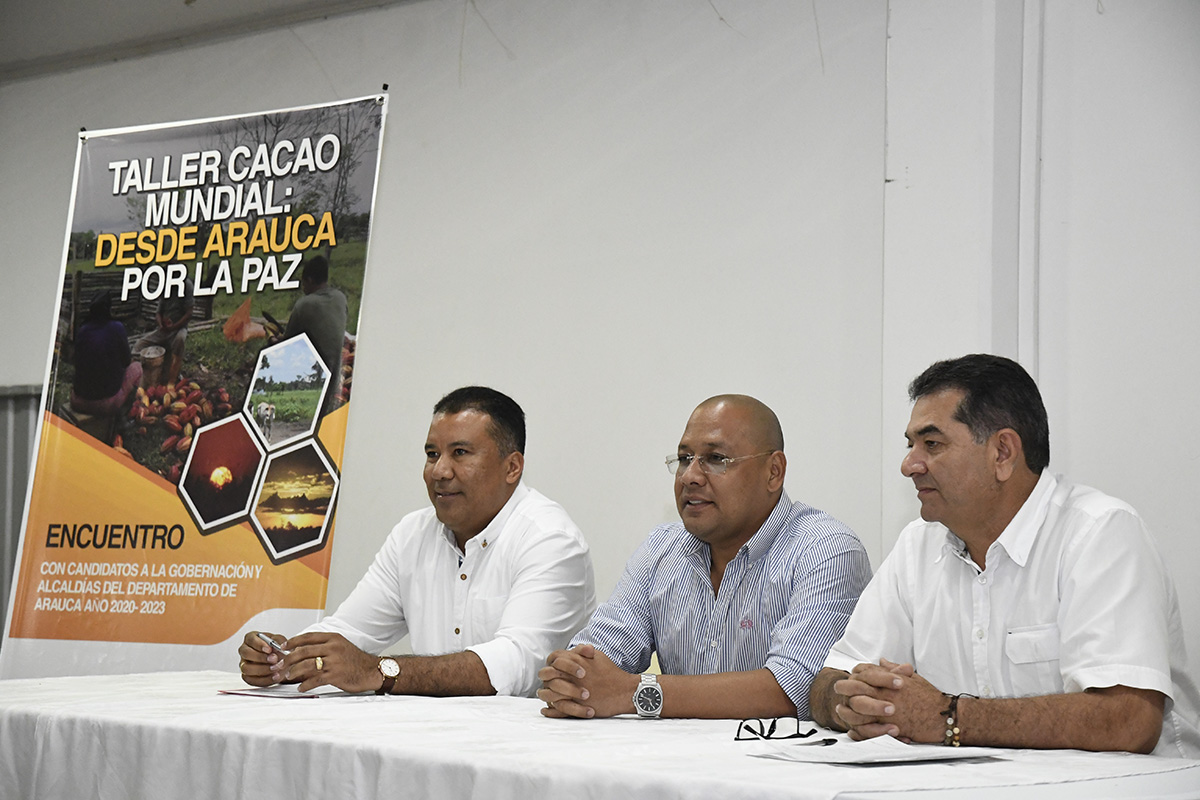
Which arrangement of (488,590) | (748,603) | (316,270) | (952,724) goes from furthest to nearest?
(316,270) < (488,590) < (748,603) < (952,724)

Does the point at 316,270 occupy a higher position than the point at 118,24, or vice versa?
the point at 118,24

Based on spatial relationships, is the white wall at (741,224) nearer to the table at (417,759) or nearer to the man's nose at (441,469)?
the man's nose at (441,469)

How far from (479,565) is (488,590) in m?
0.09

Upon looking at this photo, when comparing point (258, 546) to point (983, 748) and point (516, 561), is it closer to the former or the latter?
point (516, 561)

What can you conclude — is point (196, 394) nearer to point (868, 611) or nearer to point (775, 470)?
point (775, 470)

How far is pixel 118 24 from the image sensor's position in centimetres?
503

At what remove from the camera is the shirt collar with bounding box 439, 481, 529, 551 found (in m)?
3.26

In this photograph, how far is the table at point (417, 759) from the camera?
149cm

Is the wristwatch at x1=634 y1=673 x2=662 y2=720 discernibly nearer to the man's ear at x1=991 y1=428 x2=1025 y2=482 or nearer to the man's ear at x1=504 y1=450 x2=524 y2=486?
the man's ear at x1=991 y1=428 x2=1025 y2=482

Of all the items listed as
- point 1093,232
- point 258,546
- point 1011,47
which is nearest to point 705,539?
point 1093,232

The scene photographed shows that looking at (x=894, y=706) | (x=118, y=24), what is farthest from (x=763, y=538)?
(x=118, y=24)

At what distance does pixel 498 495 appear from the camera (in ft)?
10.9

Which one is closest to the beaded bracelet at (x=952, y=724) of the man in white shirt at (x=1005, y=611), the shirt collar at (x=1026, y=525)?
the man in white shirt at (x=1005, y=611)

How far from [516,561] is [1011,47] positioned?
6.38ft
